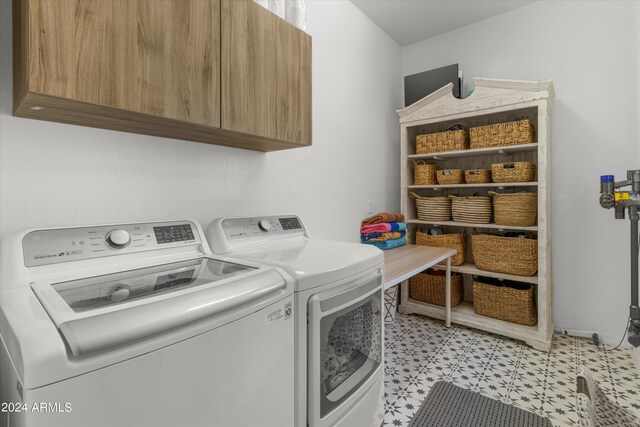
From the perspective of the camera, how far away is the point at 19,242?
96 centimetres

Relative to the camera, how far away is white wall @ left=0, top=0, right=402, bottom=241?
111 centimetres

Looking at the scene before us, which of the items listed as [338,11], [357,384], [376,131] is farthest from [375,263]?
[338,11]

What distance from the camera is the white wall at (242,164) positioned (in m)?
1.11

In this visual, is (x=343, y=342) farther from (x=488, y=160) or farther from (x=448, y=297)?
(x=488, y=160)

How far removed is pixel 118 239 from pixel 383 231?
202cm

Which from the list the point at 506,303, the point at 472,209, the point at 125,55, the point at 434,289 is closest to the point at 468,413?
the point at 506,303

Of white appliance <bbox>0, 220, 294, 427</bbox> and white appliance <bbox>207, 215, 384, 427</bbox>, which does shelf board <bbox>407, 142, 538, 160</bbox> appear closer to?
white appliance <bbox>207, 215, 384, 427</bbox>

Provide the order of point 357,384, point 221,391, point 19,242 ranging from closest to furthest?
point 221,391, point 19,242, point 357,384

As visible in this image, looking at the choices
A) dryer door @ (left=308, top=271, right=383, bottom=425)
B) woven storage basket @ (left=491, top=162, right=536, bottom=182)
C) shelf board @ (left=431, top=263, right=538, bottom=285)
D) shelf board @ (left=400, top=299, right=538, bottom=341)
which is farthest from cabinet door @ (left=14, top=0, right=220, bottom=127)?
shelf board @ (left=400, top=299, right=538, bottom=341)

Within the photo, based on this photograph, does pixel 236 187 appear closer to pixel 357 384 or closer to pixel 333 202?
pixel 333 202

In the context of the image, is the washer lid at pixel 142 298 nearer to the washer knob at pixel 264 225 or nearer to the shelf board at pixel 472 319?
the washer knob at pixel 264 225

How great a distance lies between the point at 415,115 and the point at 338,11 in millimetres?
1158

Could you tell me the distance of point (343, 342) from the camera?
132 cm

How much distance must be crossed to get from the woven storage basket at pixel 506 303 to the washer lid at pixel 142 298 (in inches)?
93.7
